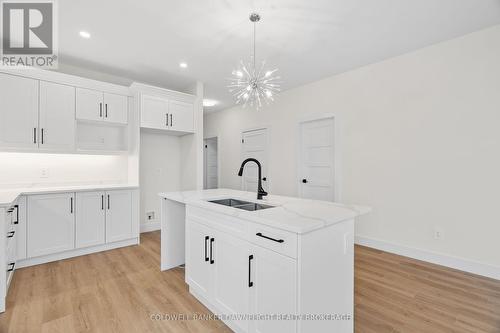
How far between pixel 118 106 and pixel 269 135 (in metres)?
2.76

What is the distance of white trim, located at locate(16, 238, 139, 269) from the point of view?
281 cm

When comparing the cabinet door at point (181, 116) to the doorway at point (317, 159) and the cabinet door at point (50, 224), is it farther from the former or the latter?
the doorway at point (317, 159)

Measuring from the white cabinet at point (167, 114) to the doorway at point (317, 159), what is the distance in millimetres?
2053

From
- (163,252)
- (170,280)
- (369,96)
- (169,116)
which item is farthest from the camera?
(169,116)

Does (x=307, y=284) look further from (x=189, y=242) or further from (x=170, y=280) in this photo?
(x=170, y=280)

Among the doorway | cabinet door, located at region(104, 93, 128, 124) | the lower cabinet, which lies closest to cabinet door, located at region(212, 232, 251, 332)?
the lower cabinet

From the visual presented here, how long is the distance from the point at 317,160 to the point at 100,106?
3550mm

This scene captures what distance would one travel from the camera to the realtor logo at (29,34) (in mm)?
2299

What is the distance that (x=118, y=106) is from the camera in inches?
142

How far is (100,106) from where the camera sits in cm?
345

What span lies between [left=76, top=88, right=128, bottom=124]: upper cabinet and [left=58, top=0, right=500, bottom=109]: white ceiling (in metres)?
0.47

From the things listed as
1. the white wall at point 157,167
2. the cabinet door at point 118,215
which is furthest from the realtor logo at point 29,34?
the cabinet door at point 118,215

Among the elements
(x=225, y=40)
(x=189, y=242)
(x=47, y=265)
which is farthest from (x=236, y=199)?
(x=47, y=265)

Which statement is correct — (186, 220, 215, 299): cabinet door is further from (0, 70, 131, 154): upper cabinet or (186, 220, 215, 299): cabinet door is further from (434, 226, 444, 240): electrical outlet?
(434, 226, 444, 240): electrical outlet
